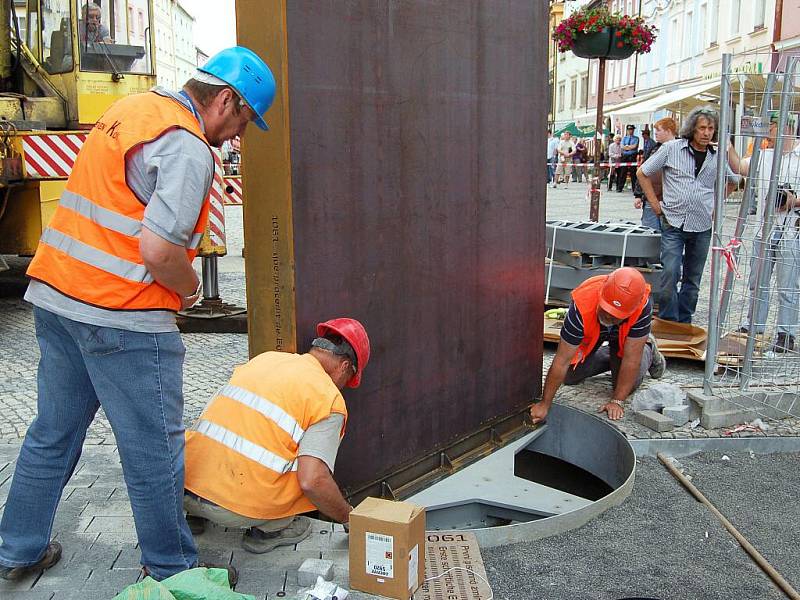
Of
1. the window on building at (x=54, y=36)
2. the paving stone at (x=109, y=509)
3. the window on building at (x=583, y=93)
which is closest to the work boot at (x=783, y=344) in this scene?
the paving stone at (x=109, y=509)

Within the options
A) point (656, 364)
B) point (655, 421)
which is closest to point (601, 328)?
point (655, 421)

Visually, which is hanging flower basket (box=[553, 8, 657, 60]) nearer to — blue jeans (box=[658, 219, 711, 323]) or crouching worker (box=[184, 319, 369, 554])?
blue jeans (box=[658, 219, 711, 323])

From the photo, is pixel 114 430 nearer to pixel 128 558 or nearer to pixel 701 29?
pixel 128 558

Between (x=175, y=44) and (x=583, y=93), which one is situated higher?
(x=175, y=44)

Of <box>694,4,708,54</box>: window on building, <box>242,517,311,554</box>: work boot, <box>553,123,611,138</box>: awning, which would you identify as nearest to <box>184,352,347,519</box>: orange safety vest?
<box>242,517,311,554</box>: work boot

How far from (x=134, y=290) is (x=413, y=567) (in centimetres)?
136

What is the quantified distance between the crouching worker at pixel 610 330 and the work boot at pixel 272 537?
7.20ft

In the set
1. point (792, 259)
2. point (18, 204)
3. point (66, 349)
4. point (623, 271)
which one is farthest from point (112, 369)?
point (18, 204)

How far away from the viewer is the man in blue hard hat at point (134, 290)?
2.46 m

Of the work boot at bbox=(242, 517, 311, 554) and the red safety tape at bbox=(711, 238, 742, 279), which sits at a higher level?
the red safety tape at bbox=(711, 238, 742, 279)

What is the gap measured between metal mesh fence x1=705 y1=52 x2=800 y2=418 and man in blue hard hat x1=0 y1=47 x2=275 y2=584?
3417 millimetres

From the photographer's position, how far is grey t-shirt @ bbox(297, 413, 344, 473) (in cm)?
298

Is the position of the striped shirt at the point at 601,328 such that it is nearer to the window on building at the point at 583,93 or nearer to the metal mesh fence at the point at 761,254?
the metal mesh fence at the point at 761,254

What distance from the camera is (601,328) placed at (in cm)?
525
